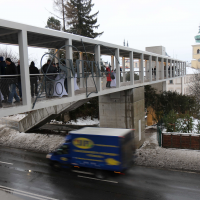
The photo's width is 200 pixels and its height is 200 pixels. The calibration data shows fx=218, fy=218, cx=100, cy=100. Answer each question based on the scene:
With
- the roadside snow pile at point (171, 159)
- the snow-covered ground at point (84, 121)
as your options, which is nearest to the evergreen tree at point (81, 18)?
the snow-covered ground at point (84, 121)

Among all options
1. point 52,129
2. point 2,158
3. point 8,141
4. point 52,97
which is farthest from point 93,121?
point 52,97

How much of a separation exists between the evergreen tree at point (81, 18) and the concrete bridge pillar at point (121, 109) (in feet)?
67.3

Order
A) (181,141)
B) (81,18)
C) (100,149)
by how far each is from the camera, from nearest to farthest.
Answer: (100,149) → (181,141) → (81,18)

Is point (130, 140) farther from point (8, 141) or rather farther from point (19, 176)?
point (8, 141)

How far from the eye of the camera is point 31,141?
19.5 m

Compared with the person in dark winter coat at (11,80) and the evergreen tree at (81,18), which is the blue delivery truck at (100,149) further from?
the evergreen tree at (81,18)

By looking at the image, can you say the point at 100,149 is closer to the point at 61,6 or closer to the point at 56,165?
the point at 56,165

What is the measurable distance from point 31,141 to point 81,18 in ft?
84.0

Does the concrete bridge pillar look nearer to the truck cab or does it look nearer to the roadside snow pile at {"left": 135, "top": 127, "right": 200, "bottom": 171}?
the roadside snow pile at {"left": 135, "top": 127, "right": 200, "bottom": 171}

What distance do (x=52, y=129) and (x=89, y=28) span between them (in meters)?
20.6

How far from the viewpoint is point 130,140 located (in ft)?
36.9

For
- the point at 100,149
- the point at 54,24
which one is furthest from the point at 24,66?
the point at 54,24

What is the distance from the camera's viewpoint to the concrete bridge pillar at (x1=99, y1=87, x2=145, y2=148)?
741 inches

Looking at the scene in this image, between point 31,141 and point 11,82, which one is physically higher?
point 11,82
